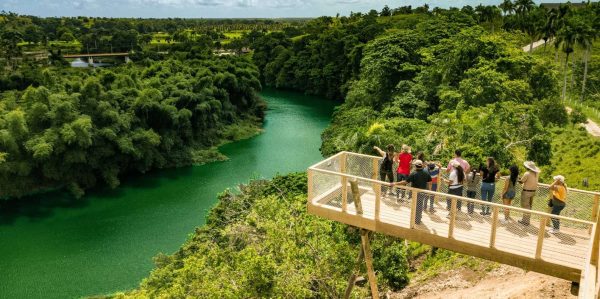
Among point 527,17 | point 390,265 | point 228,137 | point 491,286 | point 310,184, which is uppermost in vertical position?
point 527,17

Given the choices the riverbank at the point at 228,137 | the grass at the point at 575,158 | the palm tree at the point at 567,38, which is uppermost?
the palm tree at the point at 567,38

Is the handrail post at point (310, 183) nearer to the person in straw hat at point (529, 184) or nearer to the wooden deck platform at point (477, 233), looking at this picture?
the wooden deck platform at point (477, 233)

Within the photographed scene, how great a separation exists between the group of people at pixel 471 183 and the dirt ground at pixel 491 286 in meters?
3.05

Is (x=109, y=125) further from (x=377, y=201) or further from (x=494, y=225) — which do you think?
(x=494, y=225)

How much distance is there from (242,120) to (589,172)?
37166 millimetres

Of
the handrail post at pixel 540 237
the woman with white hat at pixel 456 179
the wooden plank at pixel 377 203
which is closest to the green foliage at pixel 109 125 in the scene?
the wooden plank at pixel 377 203

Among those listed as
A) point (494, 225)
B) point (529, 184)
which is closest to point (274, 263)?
point (494, 225)

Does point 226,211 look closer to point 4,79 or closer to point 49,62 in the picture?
point 4,79

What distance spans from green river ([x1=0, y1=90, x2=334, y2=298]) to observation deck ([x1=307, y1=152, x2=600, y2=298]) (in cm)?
1615

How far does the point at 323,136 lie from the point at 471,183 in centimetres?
3331

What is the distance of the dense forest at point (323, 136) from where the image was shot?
592 inches

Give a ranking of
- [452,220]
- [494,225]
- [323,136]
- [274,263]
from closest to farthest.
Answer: [494,225] → [452,220] → [274,263] → [323,136]

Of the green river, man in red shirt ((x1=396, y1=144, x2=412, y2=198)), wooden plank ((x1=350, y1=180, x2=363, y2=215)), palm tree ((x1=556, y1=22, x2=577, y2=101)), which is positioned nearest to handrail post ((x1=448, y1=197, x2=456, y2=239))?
man in red shirt ((x1=396, y1=144, x2=412, y2=198))

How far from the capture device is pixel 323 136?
43.8 m
